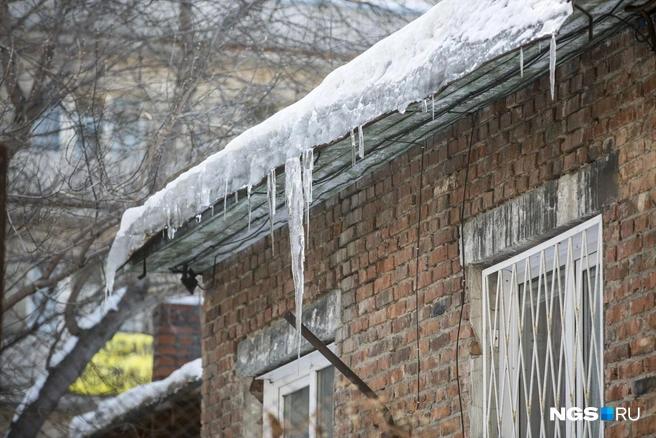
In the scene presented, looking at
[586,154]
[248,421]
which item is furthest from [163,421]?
[586,154]

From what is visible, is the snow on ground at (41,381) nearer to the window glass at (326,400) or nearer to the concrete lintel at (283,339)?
the concrete lintel at (283,339)

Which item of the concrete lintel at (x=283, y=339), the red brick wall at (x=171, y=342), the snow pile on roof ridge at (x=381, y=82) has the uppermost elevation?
the red brick wall at (x=171, y=342)

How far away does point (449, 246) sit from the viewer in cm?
Result: 598

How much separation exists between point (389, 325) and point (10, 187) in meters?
6.98

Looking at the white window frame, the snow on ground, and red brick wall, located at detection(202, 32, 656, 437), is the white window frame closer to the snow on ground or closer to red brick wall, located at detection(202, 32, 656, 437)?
red brick wall, located at detection(202, 32, 656, 437)

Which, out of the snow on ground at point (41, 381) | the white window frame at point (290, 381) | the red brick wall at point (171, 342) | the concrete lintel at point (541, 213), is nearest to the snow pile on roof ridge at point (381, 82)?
the concrete lintel at point (541, 213)

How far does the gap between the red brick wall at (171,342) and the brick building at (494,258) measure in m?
8.15

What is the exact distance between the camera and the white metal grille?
5066 millimetres

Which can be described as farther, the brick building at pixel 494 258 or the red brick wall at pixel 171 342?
the red brick wall at pixel 171 342

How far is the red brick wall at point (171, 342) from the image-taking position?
51.2ft

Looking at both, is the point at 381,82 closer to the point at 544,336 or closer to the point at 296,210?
the point at 296,210

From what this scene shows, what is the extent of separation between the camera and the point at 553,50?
15.0ft

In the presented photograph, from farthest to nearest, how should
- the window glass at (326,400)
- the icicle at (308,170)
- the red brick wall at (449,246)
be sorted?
the window glass at (326,400) → the icicle at (308,170) → the red brick wall at (449,246)

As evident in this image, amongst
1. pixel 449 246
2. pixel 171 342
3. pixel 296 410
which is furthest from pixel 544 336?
pixel 171 342
